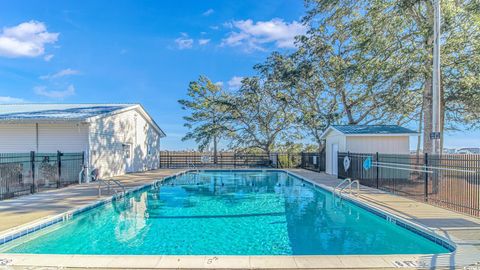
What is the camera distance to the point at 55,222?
7.12 meters

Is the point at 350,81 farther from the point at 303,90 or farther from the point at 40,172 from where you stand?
the point at 40,172

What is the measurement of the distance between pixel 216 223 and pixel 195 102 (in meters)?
21.6

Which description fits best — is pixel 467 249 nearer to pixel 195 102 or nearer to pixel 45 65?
pixel 195 102

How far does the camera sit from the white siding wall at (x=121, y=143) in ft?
50.8

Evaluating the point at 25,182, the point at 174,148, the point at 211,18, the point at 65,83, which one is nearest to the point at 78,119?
the point at 25,182

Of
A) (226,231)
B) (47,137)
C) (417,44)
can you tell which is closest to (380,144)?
(417,44)

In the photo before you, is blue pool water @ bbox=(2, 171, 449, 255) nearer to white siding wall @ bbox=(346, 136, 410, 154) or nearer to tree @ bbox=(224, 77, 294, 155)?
white siding wall @ bbox=(346, 136, 410, 154)

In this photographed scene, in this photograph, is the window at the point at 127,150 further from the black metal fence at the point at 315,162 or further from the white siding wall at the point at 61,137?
the black metal fence at the point at 315,162

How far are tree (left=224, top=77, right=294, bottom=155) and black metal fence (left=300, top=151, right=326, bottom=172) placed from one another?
365cm

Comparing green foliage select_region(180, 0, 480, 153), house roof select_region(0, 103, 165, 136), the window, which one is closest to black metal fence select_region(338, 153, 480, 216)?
green foliage select_region(180, 0, 480, 153)

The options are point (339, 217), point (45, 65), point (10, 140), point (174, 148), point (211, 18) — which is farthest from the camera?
point (174, 148)

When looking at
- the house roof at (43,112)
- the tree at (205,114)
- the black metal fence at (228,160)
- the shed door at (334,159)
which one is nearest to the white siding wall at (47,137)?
the house roof at (43,112)

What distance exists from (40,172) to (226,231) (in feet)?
32.5

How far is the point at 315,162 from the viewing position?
69.6ft
